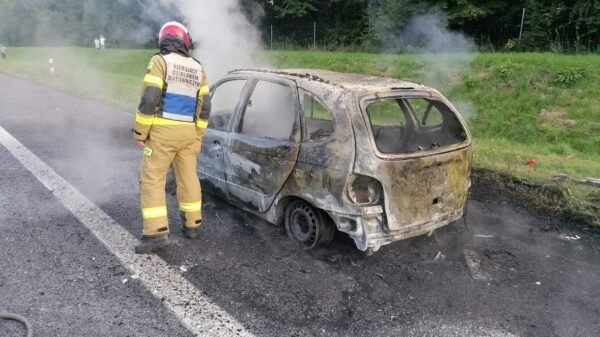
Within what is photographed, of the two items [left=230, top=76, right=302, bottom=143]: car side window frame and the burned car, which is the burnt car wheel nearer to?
the burned car

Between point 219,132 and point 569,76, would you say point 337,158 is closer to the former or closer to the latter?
point 219,132

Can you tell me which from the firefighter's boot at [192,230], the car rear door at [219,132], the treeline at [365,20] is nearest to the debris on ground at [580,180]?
the car rear door at [219,132]

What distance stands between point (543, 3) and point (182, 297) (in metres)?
14.2

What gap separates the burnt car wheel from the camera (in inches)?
148

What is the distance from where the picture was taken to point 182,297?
3.16 m

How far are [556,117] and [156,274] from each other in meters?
7.77

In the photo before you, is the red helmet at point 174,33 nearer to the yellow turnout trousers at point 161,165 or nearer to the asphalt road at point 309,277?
the yellow turnout trousers at point 161,165

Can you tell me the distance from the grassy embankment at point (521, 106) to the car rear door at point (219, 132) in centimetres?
317

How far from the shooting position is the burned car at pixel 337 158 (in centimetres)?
346

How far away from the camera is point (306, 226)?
392cm

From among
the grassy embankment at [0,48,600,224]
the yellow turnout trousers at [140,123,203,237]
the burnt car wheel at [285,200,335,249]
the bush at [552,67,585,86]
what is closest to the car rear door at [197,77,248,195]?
the yellow turnout trousers at [140,123,203,237]

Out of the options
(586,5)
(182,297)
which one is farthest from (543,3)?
(182,297)

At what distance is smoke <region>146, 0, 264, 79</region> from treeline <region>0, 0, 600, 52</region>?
0.33m

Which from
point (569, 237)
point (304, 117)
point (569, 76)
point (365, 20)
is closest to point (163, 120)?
point (304, 117)
